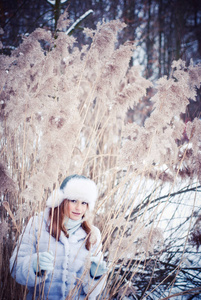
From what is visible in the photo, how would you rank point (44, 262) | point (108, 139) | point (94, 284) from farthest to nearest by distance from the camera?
point (108, 139) < point (94, 284) < point (44, 262)

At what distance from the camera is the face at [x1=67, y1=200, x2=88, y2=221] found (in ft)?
3.55

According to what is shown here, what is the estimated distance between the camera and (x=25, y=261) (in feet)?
3.05

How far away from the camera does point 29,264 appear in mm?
888

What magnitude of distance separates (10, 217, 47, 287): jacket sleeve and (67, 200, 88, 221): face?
0.68 ft

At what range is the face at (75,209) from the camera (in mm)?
1083

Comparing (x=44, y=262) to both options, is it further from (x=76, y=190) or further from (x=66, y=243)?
(x=76, y=190)

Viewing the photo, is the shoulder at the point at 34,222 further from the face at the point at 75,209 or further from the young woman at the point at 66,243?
the face at the point at 75,209

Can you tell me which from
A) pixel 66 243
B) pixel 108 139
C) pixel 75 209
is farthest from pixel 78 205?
pixel 108 139

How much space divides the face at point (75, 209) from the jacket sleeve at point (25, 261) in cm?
21

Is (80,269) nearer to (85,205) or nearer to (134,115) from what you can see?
(85,205)

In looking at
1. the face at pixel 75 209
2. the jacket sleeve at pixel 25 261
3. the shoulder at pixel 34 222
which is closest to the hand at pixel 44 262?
the jacket sleeve at pixel 25 261

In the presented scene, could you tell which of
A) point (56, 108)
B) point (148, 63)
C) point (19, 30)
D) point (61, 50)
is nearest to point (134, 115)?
point (148, 63)

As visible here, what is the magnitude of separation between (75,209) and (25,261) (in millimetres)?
337

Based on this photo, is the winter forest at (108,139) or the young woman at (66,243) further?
the young woman at (66,243)
